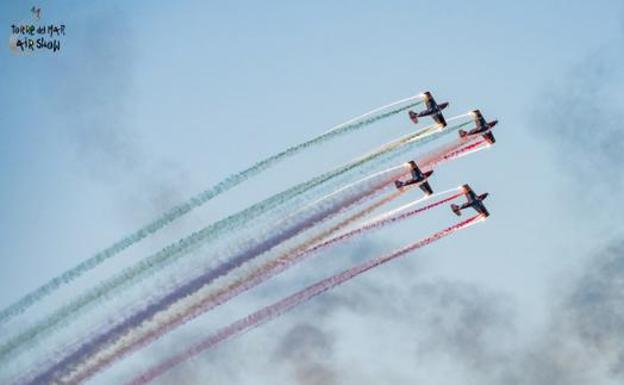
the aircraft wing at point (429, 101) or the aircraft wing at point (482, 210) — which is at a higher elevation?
the aircraft wing at point (429, 101)

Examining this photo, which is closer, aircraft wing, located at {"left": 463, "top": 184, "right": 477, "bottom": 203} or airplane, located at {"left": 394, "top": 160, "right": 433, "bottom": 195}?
airplane, located at {"left": 394, "top": 160, "right": 433, "bottom": 195}

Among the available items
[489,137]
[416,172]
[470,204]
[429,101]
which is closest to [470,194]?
[470,204]

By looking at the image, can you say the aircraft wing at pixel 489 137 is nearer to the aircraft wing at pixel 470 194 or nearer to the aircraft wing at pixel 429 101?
the aircraft wing at pixel 470 194

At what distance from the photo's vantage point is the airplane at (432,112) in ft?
302

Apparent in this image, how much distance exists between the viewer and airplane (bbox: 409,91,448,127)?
9219 centimetres

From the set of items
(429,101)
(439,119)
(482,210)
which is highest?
(429,101)

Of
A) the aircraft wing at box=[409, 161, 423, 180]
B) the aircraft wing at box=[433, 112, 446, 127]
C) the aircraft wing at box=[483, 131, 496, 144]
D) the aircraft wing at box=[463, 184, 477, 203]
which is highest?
the aircraft wing at box=[433, 112, 446, 127]

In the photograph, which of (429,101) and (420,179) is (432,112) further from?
(420,179)

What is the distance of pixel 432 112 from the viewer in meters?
92.5

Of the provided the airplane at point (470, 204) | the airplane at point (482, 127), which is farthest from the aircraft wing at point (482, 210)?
the airplane at point (482, 127)

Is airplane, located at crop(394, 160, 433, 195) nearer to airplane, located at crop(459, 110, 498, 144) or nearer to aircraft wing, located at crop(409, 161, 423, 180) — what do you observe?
aircraft wing, located at crop(409, 161, 423, 180)

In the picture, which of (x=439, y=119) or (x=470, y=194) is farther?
(x=439, y=119)

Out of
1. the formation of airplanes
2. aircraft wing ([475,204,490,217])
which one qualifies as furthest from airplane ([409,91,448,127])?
aircraft wing ([475,204,490,217])

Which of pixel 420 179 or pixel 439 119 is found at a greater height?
pixel 439 119
